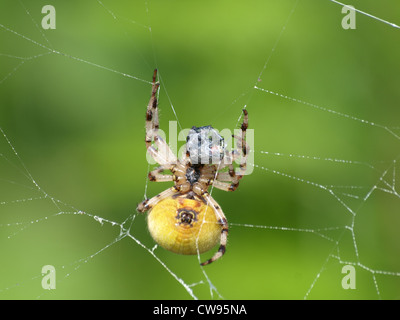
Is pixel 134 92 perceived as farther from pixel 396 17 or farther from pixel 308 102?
pixel 396 17

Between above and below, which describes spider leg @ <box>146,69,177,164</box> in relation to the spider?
above

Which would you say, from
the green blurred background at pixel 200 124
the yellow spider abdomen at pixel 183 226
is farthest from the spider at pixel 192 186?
the green blurred background at pixel 200 124

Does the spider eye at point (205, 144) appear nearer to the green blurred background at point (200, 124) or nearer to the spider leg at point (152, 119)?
the spider leg at point (152, 119)

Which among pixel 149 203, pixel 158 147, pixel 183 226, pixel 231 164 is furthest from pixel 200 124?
pixel 183 226

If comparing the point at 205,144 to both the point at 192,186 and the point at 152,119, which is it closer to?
the point at 192,186

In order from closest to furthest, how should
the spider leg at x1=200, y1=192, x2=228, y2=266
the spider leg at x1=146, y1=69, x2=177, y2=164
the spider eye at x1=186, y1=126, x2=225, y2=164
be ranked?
the spider eye at x1=186, y1=126, x2=225, y2=164 < the spider leg at x1=200, y1=192, x2=228, y2=266 < the spider leg at x1=146, y1=69, x2=177, y2=164

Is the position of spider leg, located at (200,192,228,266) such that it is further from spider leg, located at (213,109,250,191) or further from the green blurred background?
the green blurred background

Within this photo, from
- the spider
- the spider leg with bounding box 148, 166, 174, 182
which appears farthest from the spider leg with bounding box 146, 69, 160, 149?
the spider leg with bounding box 148, 166, 174, 182

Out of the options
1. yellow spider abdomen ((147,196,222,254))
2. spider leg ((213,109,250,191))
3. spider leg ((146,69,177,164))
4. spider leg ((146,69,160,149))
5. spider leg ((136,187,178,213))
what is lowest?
yellow spider abdomen ((147,196,222,254))
